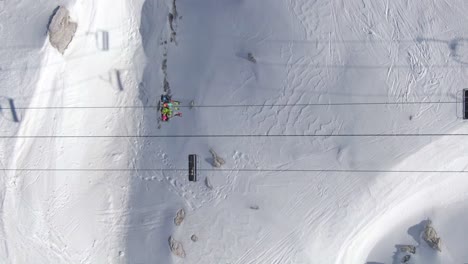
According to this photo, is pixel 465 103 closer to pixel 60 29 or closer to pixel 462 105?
pixel 462 105

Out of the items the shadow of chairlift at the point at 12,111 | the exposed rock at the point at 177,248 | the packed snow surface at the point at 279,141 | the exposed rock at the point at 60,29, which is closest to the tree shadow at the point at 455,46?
the packed snow surface at the point at 279,141

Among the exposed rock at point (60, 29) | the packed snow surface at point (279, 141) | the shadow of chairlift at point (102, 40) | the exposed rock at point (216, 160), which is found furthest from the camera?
the shadow of chairlift at point (102, 40)

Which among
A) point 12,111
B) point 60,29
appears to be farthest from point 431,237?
point 12,111

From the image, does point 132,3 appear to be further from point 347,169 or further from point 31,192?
point 347,169

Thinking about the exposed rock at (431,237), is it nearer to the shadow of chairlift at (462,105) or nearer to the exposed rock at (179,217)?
the shadow of chairlift at (462,105)

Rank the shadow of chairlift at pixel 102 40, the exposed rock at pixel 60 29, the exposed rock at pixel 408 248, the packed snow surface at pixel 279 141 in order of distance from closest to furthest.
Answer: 1. the exposed rock at pixel 60 29
2. the packed snow surface at pixel 279 141
3. the exposed rock at pixel 408 248
4. the shadow of chairlift at pixel 102 40

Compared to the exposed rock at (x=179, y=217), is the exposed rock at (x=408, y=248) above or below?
below
